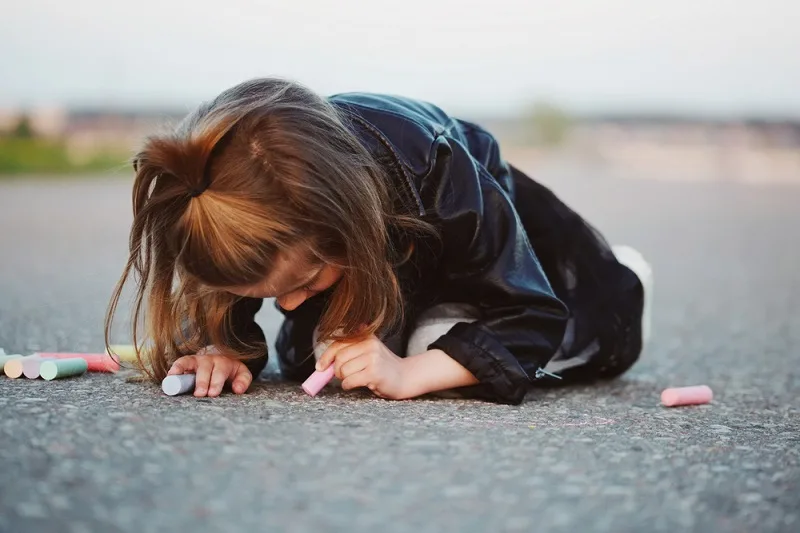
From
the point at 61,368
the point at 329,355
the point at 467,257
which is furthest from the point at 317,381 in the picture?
the point at 61,368

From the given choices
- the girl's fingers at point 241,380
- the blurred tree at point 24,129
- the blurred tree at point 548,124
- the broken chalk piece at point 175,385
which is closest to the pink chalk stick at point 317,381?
the girl's fingers at point 241,380

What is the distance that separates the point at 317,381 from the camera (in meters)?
1.88

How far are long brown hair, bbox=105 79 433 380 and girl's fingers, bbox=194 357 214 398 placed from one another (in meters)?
0.05

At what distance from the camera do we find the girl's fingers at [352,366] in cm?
185

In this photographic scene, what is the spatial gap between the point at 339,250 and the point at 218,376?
1.16 ft

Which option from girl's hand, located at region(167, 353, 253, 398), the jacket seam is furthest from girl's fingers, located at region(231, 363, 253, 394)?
the jacket seam

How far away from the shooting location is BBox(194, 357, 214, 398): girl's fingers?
5.94 ft

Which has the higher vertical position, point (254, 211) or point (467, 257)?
point (254, 211)

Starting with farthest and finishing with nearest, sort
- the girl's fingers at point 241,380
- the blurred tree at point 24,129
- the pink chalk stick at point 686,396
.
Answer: the blurred tree at point 24,129 < the pink chalk stick at point 686,396 < the girl's fingers at point 241,380

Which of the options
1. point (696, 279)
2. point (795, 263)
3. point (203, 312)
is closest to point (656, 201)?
point (795, 263)

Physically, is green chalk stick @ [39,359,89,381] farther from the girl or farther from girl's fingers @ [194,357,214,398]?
girl's fingers @ [194,357,214,398]

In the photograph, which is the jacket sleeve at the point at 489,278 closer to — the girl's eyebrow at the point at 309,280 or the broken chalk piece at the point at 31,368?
the girl's eyebrow at the point at 309,280

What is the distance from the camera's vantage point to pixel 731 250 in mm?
6289

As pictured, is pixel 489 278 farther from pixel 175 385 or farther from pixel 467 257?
pixel 175 385
